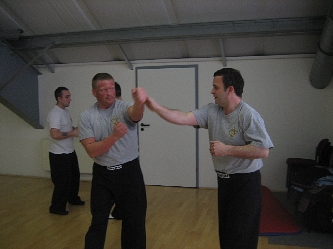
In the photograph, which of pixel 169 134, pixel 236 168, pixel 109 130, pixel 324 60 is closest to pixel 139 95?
pixel 109 130

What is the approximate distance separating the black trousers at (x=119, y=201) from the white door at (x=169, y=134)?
8.66ft

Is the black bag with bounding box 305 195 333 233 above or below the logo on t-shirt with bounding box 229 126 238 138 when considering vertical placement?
below

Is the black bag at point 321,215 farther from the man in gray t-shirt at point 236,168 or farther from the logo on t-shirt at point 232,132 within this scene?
the logo on t-shirt at point 232,132

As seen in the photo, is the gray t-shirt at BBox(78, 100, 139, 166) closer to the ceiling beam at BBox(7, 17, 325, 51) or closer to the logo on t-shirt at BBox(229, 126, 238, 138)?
the logo on t-shirt at BBox(229, 126, 238, 138)

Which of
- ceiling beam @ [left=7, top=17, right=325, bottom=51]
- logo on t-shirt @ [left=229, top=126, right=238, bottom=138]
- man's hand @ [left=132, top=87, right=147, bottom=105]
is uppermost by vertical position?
ceiling beam @ [left=7, top=17, right=325, bottom=51]

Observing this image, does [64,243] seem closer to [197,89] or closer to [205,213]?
[205,213]

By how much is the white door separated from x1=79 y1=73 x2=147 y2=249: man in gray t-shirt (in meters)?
2.61

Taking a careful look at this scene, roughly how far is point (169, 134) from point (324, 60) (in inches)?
95.1

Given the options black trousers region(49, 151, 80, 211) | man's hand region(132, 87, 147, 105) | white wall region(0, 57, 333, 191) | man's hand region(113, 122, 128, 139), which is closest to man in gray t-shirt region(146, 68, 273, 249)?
man's hand region(132, 87, 147, 105)

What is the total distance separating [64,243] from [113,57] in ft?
10.1

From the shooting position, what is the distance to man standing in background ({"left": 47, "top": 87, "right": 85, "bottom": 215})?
3.68 meters

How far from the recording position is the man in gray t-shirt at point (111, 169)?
2.29m

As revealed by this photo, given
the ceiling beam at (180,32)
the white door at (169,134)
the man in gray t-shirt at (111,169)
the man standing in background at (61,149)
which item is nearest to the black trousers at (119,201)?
the man in gray t-shirt at (111,169)

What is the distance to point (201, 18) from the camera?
4031 millimetres
